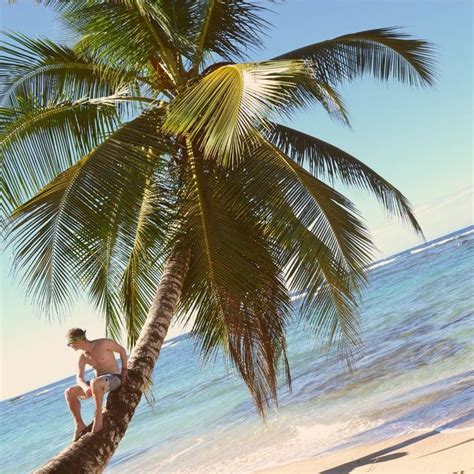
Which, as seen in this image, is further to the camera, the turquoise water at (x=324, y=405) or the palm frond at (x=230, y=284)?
the turquoise water at (x=324, y=405)

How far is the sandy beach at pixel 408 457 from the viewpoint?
991cm

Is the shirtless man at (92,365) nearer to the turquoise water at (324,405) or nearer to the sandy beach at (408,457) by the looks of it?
the turquoise water at (324,405)

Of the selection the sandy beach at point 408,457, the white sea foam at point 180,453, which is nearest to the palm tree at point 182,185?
the sandy beach at point 408,457

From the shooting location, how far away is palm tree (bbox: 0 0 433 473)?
7406 millimetres

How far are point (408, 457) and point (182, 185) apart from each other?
203 inches

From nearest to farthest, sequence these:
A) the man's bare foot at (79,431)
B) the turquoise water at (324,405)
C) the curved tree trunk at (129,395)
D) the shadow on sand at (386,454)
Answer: the curved tree trunk at (129,395), the man's bare foot at (79,431), the shadow on sand at (386,454), the turquoise water at (324,405)

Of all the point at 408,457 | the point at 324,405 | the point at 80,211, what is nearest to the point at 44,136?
the point at 80,211

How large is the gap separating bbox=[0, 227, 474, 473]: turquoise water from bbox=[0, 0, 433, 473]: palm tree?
4.57 ft

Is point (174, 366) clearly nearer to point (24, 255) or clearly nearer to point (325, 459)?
point (325, 459)

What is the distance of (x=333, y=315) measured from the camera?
8766 millimetres

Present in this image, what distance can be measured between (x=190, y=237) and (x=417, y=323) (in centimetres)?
2179

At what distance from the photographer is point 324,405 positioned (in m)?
18.8

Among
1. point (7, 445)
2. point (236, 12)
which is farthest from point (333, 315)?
point (7, 445)

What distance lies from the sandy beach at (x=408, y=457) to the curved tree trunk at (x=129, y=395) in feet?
13.7
